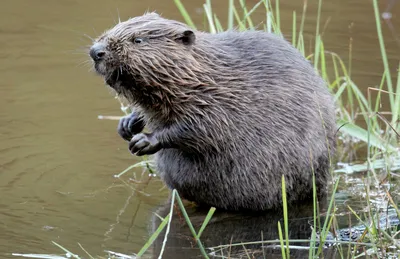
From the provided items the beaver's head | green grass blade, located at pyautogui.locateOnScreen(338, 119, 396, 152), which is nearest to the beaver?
the beaver's head

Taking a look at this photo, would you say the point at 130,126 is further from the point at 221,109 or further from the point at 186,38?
the point at 186,38

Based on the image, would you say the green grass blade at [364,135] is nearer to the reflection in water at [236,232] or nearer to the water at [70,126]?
the reflection in water at [236,232]

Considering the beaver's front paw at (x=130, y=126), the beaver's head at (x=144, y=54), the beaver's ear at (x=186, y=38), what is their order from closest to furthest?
the beaver's head at (x=144, y=54), the beaver's ear at (x=186, y=38), the beaver's front paw at (x=130, y=126)

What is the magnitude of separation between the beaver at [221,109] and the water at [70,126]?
280mm

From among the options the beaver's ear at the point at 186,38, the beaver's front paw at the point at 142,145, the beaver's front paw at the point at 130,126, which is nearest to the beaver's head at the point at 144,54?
the beaver's ear at the point at 186,38

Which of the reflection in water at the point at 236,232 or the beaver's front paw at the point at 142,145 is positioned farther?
the beaver's front paw at the point at 142,145

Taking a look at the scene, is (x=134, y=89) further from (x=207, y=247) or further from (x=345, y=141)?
(x=345, y=141)

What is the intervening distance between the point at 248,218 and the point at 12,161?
1.44 m

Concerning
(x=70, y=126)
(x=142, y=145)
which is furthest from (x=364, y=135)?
(x=70, y=126)

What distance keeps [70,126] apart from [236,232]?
68.5 inches

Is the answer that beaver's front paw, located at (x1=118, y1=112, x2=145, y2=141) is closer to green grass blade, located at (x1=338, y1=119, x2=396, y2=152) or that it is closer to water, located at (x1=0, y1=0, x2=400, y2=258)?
water, located at (x1=0, y1=0, x2=400, y2=258)

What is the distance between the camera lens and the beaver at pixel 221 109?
425 cm

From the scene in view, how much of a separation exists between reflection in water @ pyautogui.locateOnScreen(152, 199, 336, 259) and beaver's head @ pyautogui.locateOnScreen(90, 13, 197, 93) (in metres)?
0.72

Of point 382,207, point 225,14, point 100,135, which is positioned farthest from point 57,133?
point 225,14
